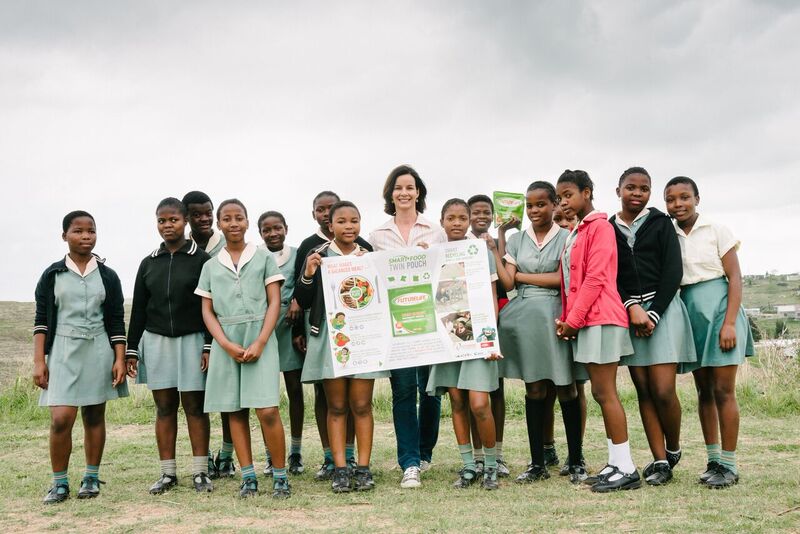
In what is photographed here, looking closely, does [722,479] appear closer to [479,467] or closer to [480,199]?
[479,467]

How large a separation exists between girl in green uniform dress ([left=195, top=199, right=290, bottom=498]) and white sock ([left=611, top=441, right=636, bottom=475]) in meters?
2.52

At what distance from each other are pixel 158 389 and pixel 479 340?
2.65 meters

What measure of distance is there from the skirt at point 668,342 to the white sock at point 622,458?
63cm

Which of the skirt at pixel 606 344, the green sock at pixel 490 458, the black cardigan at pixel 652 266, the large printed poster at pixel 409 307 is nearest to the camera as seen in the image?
the skirt at pixel 606 344

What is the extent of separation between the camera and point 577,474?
18.5ft

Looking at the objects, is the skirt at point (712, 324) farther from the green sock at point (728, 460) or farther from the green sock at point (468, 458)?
the green sock at point (468, 458)

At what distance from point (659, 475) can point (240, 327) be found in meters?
3.44

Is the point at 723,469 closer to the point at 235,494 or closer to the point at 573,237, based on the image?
the point at 573,237

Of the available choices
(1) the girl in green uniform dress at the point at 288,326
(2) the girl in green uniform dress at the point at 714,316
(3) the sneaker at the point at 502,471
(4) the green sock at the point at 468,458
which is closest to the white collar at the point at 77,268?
(1) the girl in green uniform dress at the point at 288,326

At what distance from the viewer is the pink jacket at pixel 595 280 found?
17.1 ft

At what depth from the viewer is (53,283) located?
5.75m

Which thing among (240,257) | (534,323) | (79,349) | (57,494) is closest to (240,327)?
(240,257)

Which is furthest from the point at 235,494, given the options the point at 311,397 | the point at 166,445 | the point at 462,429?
the point at 311,397

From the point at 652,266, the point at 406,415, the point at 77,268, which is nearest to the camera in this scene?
the point at 652,266
